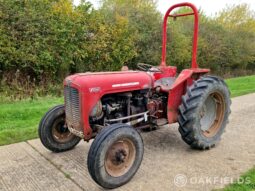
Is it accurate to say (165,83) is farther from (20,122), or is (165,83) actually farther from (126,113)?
(20,122)

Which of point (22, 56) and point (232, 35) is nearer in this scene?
point (22, 56)

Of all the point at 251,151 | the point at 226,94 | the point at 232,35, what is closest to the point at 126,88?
the point at 226,94

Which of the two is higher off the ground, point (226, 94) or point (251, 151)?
point (226, 94)

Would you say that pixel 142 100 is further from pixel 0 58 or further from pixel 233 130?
pixel 0 58

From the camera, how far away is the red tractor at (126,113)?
3068mm

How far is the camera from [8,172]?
3.37 metres

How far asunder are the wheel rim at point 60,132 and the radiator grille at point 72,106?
15.4 inches

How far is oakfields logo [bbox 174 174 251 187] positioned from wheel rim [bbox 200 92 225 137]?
124cm

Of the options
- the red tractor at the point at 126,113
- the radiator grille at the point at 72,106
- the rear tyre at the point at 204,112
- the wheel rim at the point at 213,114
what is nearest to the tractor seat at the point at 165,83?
the red tractor at the point at 126,113

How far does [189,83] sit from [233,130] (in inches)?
59.6

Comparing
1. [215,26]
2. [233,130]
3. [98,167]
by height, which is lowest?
[233,130]

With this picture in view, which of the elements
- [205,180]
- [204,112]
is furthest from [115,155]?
[204,112]

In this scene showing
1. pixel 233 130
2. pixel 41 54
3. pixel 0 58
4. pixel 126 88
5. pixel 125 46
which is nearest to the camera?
pixel 126 88

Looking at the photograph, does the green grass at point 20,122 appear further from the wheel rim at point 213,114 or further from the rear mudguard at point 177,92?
the wheel rim at point 213,114
